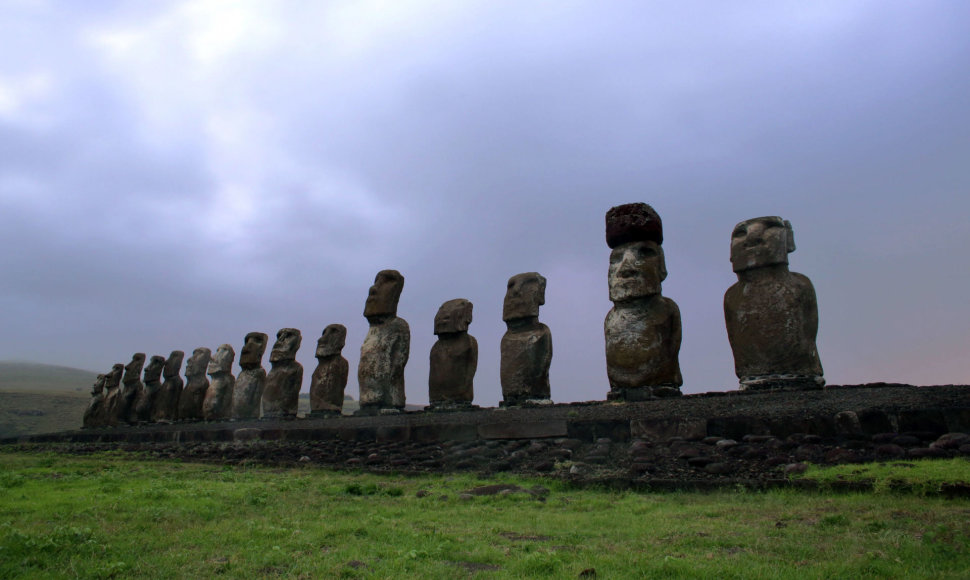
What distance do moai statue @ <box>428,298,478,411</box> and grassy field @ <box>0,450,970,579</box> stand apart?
8015 millimetres

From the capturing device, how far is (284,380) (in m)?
19.2

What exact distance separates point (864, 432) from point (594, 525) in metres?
3.46

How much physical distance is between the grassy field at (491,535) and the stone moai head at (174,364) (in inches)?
791

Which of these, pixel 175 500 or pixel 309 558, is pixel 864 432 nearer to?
pixel 309 558

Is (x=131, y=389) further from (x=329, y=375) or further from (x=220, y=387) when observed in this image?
(x=329, y=375)

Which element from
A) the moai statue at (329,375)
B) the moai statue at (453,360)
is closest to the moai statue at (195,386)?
the moai statue at (329,375)

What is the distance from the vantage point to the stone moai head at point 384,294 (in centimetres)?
1686

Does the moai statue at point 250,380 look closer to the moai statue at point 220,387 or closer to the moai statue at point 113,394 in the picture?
the moai statue at point 220,387

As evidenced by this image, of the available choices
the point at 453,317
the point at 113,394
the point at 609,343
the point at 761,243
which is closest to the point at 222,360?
the point at 113,394

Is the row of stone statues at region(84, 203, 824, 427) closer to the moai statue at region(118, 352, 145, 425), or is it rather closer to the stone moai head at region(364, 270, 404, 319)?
the stone moai head at region(364, 270, 404, 319)

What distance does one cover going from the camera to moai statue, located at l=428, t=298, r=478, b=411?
1454 centimetres

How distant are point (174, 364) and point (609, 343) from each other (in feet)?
65.9

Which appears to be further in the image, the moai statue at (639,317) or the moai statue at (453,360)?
the moai statue at (453,360)

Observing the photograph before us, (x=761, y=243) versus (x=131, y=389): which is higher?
(x=761, y=243)
